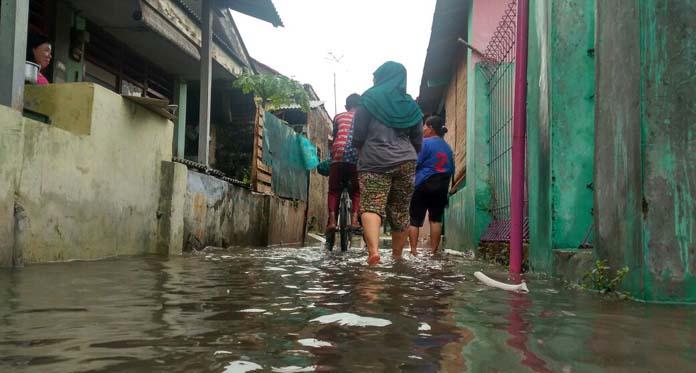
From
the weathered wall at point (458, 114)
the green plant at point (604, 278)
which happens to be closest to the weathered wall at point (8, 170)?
the green plant at point (604, 278)

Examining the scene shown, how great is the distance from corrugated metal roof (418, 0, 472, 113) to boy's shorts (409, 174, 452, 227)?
9.17 ft

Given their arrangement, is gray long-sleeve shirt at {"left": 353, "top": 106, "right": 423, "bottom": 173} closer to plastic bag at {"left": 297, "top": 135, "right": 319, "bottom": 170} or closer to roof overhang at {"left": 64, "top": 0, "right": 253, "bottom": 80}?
roof overhang at {"left": 64, "top": 0, "right": 253, "bottom": 80}

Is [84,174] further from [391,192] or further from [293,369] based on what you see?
[293,369]

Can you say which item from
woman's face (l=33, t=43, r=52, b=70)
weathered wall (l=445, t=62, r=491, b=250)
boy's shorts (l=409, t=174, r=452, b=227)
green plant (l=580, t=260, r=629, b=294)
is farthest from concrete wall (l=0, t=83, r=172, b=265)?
weathered wall (l=445, t=62, r=491, b=250)

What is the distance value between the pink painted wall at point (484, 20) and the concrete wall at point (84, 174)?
410 cm

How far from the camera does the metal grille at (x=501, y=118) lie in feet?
18.3

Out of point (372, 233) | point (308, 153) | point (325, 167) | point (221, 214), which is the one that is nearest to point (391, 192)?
point (372, 233)

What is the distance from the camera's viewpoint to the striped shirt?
625 cm

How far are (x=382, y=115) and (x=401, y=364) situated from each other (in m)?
3.41

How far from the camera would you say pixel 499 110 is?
609 cm

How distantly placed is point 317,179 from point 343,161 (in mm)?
13602

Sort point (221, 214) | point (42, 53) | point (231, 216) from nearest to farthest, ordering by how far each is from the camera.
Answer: point (42, 53) < point (221, 214) < point (231, 216)

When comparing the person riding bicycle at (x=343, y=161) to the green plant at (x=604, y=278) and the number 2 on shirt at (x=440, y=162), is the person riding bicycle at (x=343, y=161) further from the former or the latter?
the green plant at (x=604, y=278)

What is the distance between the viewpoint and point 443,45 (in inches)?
373
